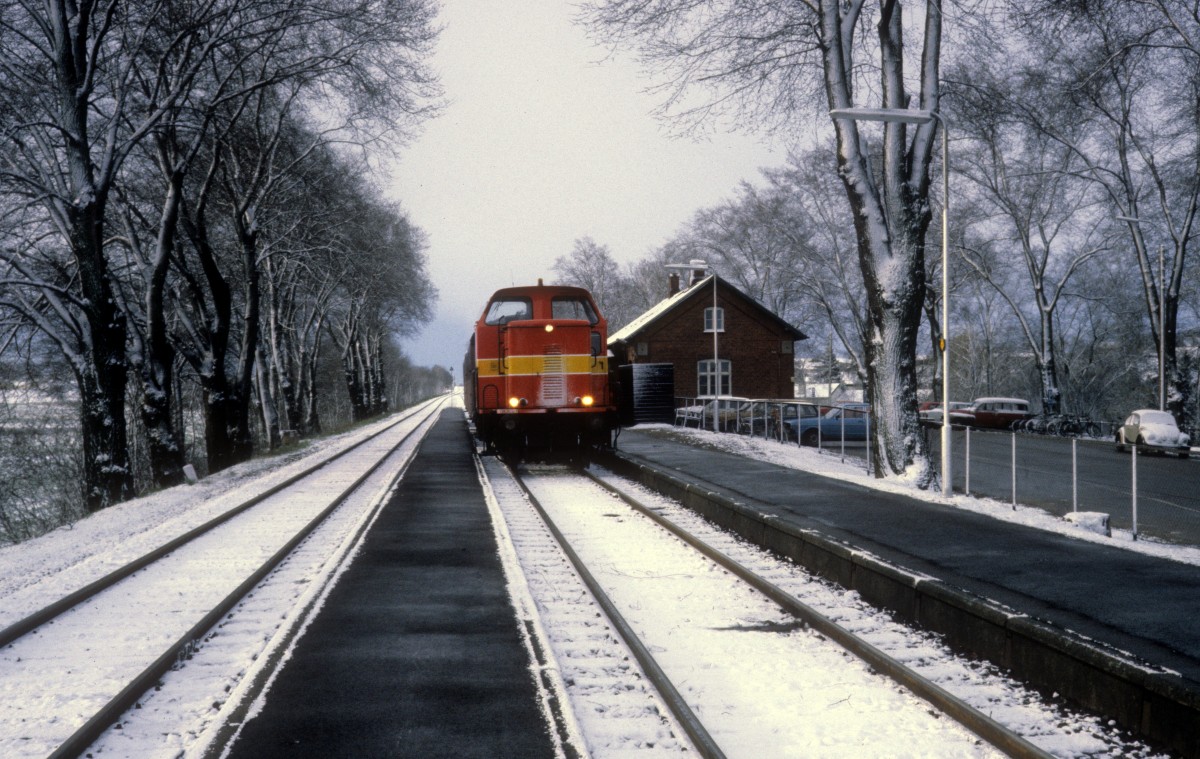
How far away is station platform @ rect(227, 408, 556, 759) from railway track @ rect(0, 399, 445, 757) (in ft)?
1.80

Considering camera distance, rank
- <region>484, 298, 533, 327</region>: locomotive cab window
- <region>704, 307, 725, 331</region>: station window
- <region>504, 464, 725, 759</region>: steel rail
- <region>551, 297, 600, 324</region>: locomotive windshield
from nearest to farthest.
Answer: <region>504, 464, 725, 759</region>: steel rail, <region>484, 298, 533, 327</region>: locomotive cab window, <region>551, 297, 600, 324</region>: locomotive windshield, <region>704, 307, 725, 331</region>: station window

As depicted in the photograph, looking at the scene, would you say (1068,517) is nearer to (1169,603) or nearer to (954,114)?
(1169,603)

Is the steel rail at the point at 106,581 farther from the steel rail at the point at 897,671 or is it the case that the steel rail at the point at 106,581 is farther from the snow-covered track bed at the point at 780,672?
the steel rail at the point at 897,671

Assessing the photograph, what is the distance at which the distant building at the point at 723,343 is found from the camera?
47562 millimetres

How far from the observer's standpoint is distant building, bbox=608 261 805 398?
47.6 metres

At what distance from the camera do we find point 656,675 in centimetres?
532

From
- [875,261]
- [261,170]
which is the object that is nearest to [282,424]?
[261,170]

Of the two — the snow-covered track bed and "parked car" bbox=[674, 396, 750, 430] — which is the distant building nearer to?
"parked car" bbox=[674, 396, 750, 430]

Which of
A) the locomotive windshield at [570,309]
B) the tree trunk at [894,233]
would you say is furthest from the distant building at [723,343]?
the tree trunk at [894,233]

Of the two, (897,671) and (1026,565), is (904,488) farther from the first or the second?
(897,671)

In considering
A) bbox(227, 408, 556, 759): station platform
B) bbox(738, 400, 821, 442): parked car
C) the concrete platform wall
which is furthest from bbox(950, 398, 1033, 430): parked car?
bbox(227, 408, 556, 759): station platform

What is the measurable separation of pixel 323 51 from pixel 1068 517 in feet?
51.2

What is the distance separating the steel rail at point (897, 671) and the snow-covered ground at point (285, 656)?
0.43ft

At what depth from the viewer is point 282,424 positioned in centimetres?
5619
